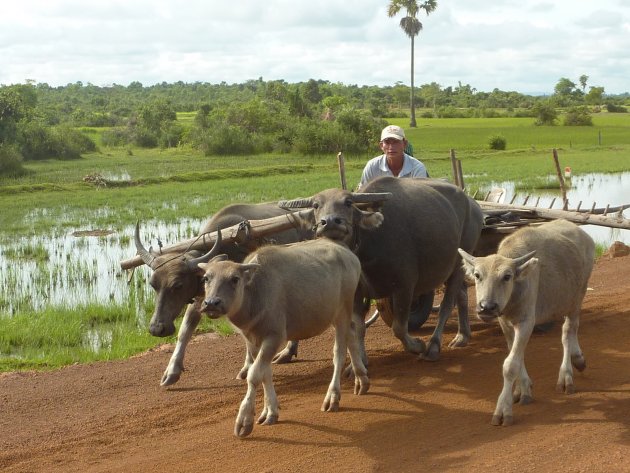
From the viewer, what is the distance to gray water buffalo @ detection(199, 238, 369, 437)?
5.61 meters

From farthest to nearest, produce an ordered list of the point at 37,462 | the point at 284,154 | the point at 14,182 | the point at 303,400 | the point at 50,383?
the point at 284,154
the point at 14,182
the point at 50,383
the point at 303,400
the point at 37,462

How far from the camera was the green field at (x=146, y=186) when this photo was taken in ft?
31.3

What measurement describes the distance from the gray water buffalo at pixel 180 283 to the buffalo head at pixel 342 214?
32.4 inches

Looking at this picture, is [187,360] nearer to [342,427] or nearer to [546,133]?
[342,427]

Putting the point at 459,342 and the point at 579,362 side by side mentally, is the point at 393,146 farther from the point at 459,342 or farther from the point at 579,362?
the point at 579,362

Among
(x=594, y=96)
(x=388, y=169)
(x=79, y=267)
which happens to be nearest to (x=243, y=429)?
(x=388, y=169)

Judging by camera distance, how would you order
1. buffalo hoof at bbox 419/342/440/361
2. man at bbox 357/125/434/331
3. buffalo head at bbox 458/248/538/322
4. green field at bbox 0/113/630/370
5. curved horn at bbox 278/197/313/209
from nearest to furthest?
buffalo head at bbox 458/248/538/322 → curved horn at bbox 278/197/313/209 → buffalo hoof at bbox 419/342/440/361 → man at bbox 357/125/434/331 → green field at bbox 0/113/630/370

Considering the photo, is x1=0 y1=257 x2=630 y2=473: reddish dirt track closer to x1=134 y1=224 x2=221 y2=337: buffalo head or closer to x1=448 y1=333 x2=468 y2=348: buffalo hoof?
x1=448 y1=333 x2=468 y2=348: buffalo hoof

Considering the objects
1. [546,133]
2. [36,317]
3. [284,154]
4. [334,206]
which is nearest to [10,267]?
[36,317]

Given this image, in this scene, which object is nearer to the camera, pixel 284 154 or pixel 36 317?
pixel 36 317

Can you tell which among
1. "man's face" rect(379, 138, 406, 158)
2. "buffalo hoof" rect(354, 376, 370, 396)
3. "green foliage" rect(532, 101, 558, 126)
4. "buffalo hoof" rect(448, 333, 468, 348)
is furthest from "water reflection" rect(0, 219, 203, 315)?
"green foliage" rect(532, 101, 558, 126)

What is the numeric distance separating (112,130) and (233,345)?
4038cm

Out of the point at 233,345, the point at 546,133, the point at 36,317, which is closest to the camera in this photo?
the point at 233,345

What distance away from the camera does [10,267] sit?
13.9 meters
